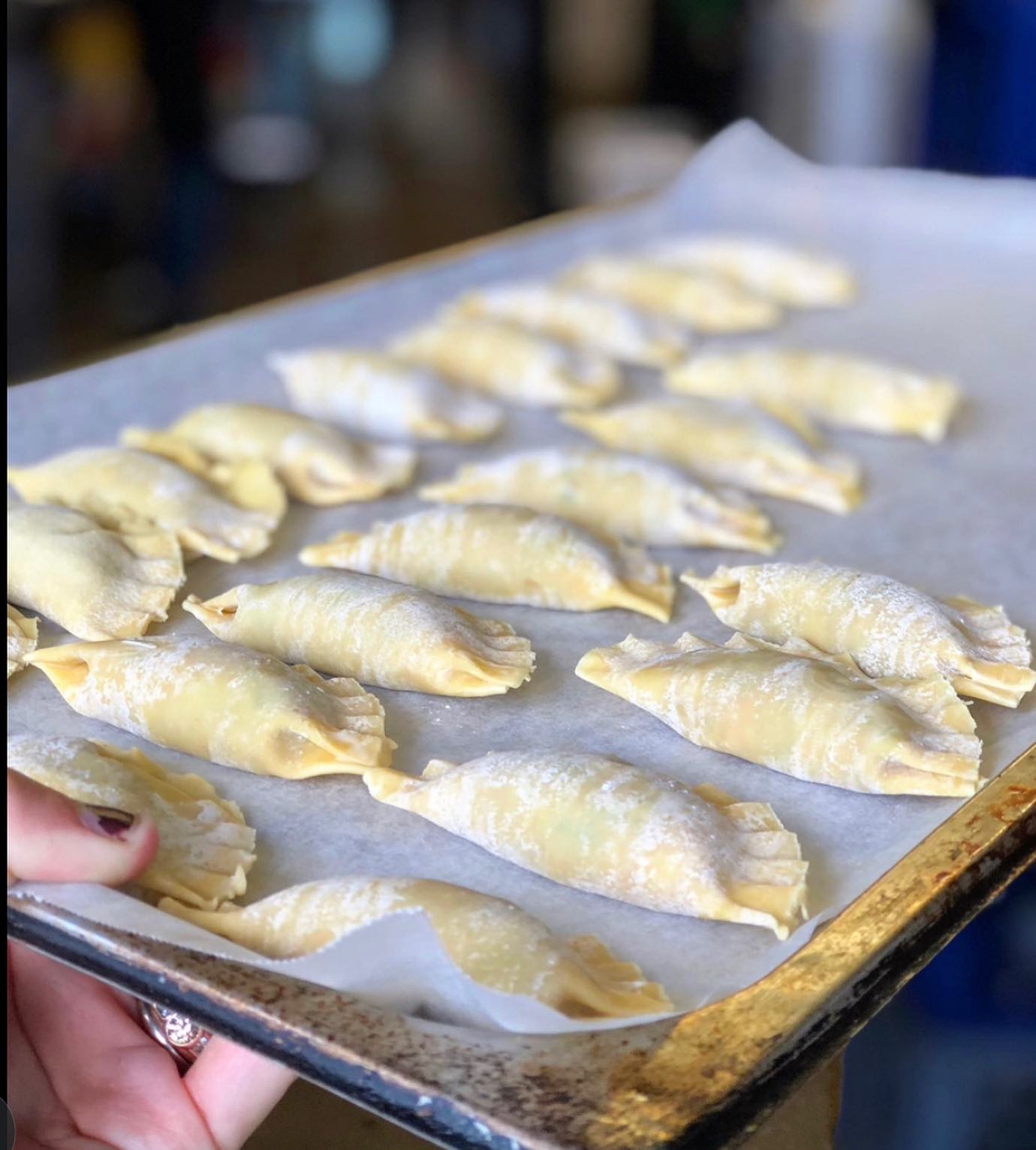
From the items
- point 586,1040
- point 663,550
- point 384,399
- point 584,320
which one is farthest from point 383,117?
point 586,1040

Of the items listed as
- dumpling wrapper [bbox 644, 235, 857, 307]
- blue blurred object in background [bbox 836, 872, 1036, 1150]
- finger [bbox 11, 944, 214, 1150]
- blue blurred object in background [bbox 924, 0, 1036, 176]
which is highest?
blue blurred object in background [bbox 924, 0, 1036, 176]

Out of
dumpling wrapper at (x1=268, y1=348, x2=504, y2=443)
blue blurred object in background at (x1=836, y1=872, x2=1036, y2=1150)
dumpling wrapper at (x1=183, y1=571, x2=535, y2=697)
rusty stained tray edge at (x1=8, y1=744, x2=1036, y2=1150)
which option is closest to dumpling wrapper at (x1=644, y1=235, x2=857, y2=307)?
dumpling wrapper at (x1=268, y1=348, x2=504, y2=443)

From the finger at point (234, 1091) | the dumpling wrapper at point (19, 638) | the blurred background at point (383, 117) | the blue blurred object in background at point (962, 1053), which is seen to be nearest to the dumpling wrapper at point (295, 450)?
the dumpling wrapper at point (19, 638)

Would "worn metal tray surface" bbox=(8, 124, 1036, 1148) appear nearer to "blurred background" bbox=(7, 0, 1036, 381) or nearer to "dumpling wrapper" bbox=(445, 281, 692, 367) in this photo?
"dumpling wrapper" bbox=(445, 281, 692, 367)

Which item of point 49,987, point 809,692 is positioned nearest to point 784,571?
point 809,692

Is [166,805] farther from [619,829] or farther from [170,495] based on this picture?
[170,495]

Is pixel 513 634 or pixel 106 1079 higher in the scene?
pixel 513 634

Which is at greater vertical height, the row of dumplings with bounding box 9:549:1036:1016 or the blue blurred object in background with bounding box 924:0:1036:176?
the blue blurred object in background with bounding box 924:0:1036:176
